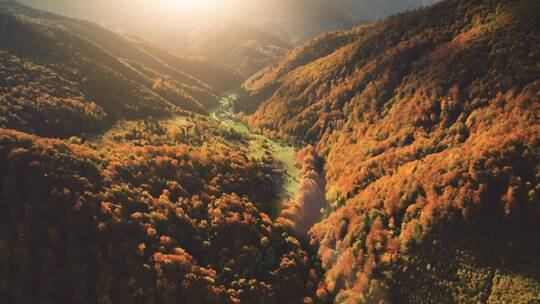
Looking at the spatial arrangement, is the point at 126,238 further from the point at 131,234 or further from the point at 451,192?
the point at 451,192

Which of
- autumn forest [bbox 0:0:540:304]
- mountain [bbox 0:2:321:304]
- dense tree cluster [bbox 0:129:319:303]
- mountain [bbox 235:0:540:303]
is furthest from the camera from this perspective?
mountain [bbox 0:2:321:304]

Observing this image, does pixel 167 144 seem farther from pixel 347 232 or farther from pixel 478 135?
pixel 478 135

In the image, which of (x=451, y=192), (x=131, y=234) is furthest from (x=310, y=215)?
(x=131, y=234)

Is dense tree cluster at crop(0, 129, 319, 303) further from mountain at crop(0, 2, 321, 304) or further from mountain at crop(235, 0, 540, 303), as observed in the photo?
mountain at crop(235, 0, 540, 303)

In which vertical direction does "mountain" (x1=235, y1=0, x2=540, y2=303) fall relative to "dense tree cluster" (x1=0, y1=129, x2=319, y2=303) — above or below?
above

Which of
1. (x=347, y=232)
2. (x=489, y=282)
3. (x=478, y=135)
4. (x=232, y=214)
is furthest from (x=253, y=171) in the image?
(x=489, y=282)

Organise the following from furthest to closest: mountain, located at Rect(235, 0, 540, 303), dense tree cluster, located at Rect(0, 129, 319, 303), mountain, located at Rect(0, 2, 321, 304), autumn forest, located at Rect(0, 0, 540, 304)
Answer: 1. mountain, located at Rect(0, 2, 321, 304)
2. dense tree cluster, located at Rect(0, 129, 319, 303)
3. autumn forest, located at Rect(0, 0, 540, 304)
4. mountain, located at Rect(235, 0, 540, 303)

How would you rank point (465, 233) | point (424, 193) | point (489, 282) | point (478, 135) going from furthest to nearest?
1. point (478, 135)
2. point (424, 193)
3. point (465, 233)
4. point (489, 282)

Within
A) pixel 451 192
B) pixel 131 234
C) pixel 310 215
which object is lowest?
pixel 131 234

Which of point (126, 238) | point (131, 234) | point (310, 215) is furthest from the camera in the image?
point (310, 215)

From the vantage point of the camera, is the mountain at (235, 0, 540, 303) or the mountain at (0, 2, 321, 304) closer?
the mountain at (235, 0, 540, 303)

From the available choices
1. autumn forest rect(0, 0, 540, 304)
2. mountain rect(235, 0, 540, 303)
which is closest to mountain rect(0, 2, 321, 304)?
autumn forest rect(0, 0, 540, 304)
